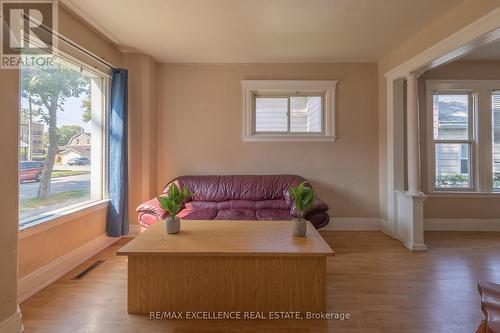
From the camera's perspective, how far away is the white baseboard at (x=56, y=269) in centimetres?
224

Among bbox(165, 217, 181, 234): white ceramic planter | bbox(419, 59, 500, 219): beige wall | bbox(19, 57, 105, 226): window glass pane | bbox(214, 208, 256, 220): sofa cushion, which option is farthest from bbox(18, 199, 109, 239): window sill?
bbox(419, 59, 500, 219): beige wall

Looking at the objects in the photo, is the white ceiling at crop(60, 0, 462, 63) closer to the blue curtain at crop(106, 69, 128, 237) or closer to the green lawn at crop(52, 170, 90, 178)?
the blue curtain at crop(106, 69, 128, 237)

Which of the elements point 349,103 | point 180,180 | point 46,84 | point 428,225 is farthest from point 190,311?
point 428,225

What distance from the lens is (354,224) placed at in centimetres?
422

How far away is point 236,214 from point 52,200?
200 cm

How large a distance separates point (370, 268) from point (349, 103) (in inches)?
101

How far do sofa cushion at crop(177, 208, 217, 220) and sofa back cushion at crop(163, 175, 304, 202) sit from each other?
0.34m

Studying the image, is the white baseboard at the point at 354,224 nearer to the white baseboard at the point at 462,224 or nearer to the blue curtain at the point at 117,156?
the white baseboard at the point at 462,224

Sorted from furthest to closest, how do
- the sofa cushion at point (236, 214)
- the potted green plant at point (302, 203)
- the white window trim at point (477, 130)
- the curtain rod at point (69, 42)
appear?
the white window trim at point (477, 130) → the sofa cushion at point (236, 214) → the curtain rod at point (69, 42) → the potted green plant at point (302, 203)

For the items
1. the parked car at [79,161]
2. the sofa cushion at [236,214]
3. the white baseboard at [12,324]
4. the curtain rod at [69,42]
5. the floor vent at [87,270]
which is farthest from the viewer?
the sofa cushion at [236,214]

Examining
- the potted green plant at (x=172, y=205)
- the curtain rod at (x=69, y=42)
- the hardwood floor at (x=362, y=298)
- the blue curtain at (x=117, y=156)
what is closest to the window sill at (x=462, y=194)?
the hardwood floor at (x=362, y=298)

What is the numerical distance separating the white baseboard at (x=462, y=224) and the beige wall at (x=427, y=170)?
0.06 m

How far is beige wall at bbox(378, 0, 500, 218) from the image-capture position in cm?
245

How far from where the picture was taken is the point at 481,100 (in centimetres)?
414
